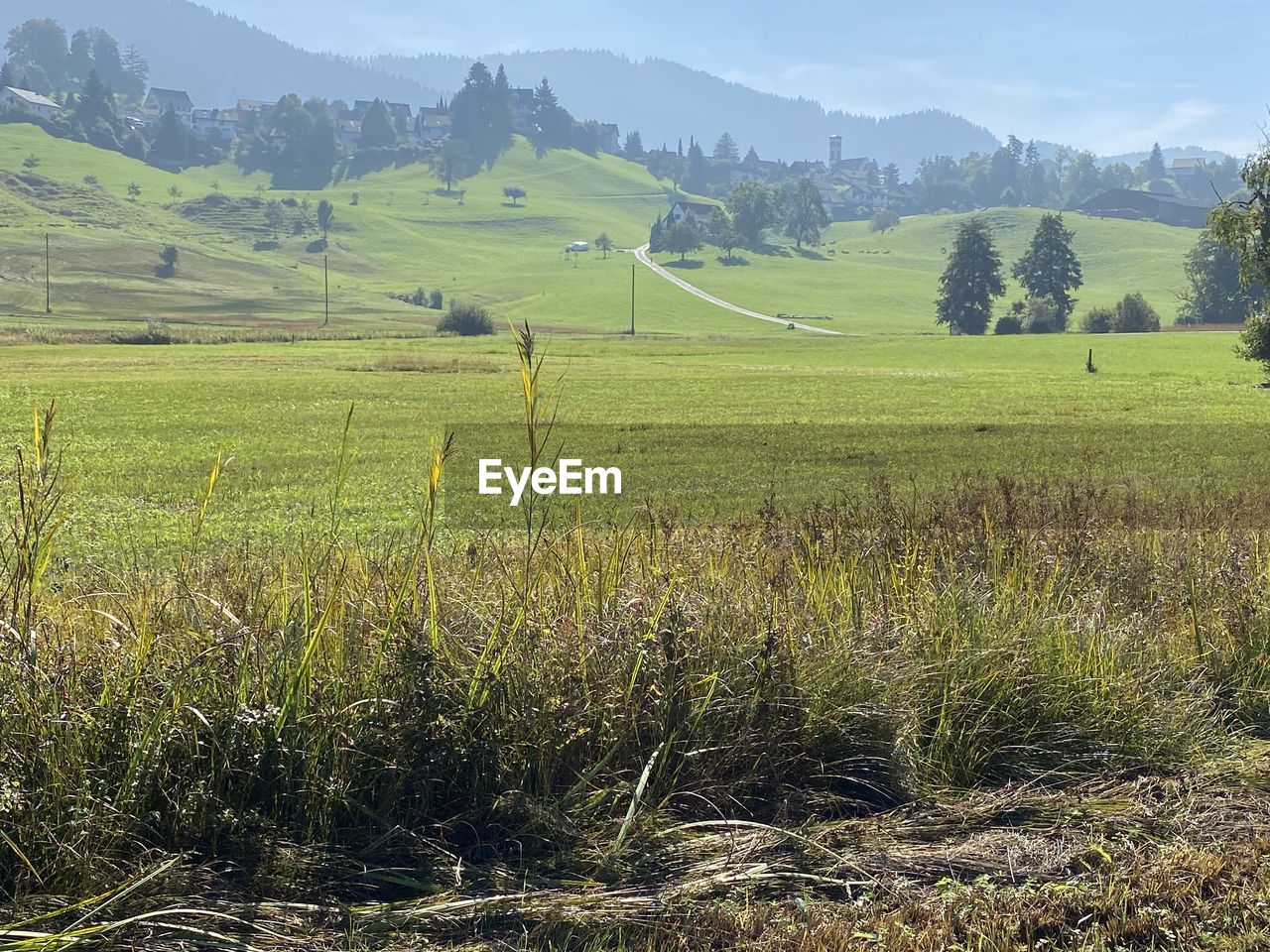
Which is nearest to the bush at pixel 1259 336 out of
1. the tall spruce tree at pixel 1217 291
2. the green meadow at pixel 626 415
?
the green meadow at pixel 626 415

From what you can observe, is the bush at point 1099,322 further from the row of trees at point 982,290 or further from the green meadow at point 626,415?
the green meadow at point 626,415

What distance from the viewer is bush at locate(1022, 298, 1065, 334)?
116188mm

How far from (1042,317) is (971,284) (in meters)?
10.7

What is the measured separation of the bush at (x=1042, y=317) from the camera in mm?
116188

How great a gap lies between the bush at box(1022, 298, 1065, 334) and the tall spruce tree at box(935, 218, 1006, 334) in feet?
15.6

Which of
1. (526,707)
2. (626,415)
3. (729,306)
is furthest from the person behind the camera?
(729,306)

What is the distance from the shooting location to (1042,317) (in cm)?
11794

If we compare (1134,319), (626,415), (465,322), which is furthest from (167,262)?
(626,415)

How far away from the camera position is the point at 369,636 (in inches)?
202

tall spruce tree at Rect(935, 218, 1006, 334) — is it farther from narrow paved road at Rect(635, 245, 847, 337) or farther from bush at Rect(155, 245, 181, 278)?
bush at Rect(155, 245, 181, 278)

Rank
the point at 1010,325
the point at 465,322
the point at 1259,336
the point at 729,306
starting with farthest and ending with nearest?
1. the point at 729,306
2. the point at 1010,325
3. the point at 465,322
4. the point at 1259,336

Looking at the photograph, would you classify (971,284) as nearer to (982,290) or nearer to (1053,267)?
(982,290)

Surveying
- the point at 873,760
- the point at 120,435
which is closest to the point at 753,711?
the point at 873,760

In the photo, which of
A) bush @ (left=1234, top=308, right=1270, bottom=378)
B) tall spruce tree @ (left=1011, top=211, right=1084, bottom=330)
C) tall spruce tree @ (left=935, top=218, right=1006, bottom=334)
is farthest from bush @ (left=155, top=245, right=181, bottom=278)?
bush @ (left=1234, top=308, right=1270, bottom=378)
